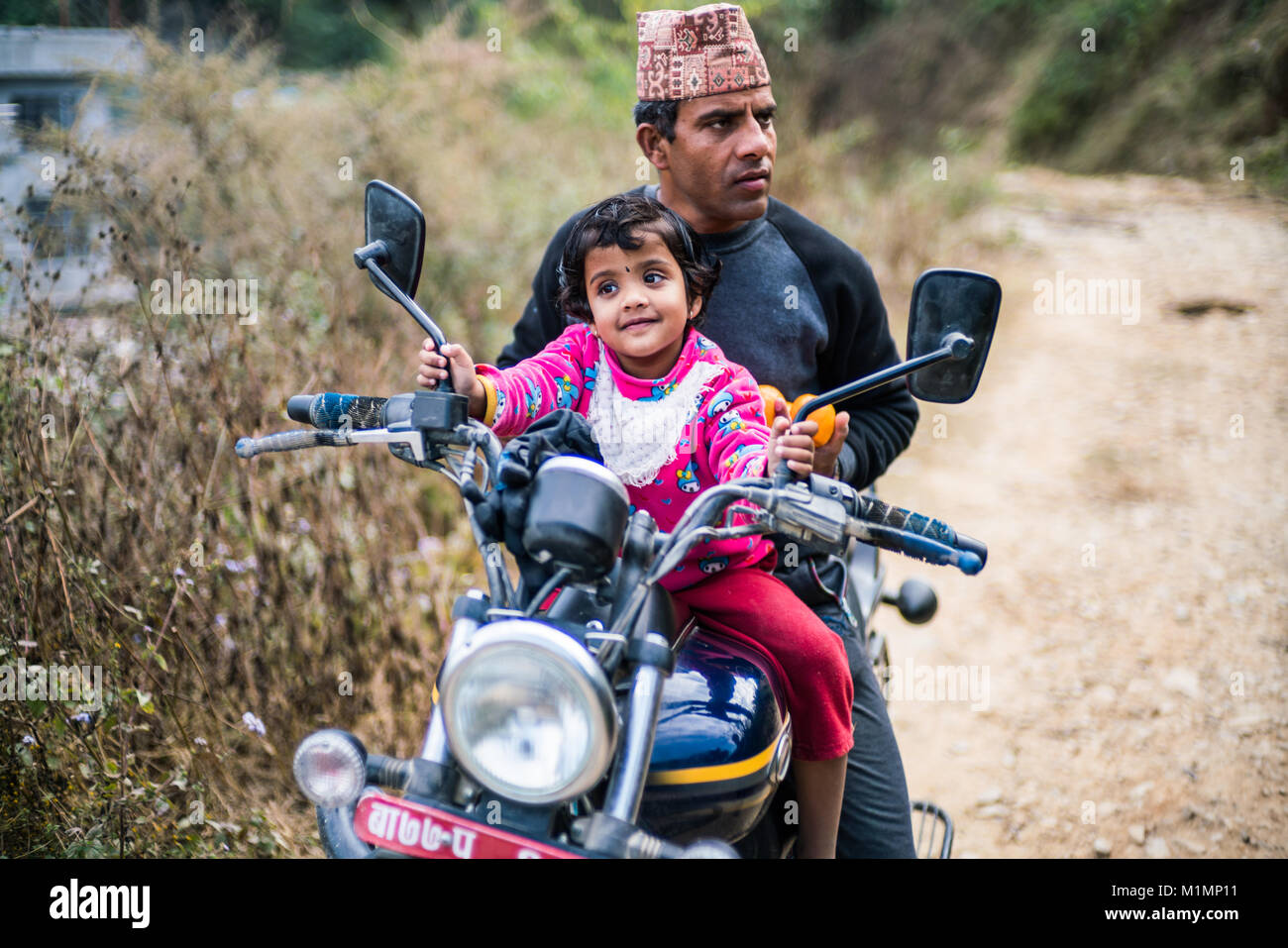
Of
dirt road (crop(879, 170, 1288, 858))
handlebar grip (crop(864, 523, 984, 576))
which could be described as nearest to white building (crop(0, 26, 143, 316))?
handlebar grip (crop(864, 523, 984, 576))

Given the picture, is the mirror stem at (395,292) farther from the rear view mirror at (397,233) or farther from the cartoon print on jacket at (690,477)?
the cartoon print on jacket at (690,477)

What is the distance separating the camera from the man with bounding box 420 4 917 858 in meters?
2.34

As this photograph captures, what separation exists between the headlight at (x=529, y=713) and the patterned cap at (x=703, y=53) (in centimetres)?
155

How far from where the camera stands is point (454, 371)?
Answer: 1794 mm

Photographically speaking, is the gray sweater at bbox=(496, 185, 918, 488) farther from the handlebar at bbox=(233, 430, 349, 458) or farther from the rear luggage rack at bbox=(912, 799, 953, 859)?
the rear luggage rack at bbox=(912, 799, 953, 859)

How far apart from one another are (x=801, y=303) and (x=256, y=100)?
5035mm

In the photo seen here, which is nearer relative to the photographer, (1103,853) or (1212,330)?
(1103,853)

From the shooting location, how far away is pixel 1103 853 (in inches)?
132

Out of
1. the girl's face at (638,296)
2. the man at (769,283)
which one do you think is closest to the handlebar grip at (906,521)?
the girl's face at (638,296)

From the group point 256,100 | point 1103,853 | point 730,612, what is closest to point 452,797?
point 730,612

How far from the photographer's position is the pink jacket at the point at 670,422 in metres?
1.89

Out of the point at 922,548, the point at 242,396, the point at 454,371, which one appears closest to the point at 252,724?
the point at 242,396
